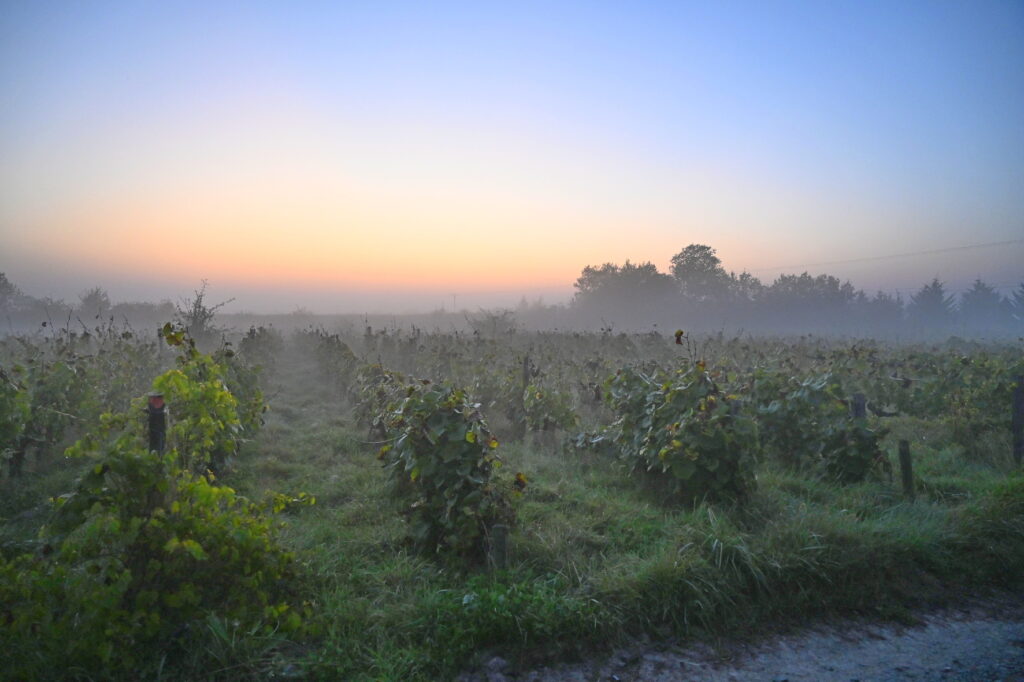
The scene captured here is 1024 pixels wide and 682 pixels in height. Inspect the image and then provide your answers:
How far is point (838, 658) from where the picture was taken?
342cm

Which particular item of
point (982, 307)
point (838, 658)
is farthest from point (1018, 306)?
point (838, 658)

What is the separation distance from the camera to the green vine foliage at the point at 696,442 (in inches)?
205

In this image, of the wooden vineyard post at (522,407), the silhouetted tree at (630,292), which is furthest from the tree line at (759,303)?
the wooden vineyard post at (522,407)

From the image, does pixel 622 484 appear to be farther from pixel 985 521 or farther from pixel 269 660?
pixel 269 660

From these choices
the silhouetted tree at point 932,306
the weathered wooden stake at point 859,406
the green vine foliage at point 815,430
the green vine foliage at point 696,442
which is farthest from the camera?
the silhouetted tree at point 932,306

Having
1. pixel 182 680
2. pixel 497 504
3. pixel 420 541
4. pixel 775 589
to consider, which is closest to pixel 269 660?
pixel 182 680

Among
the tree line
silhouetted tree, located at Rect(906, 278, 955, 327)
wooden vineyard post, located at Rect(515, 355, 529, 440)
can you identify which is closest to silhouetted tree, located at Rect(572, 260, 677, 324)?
the tree line

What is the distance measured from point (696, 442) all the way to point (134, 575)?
4.40 meters

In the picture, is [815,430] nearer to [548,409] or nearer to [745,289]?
[548,409]

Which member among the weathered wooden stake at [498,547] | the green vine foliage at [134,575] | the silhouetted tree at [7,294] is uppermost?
the silhouetted tree at [7,294]

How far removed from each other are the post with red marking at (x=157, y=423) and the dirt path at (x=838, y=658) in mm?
2562

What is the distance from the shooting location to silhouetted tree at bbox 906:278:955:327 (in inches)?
2189

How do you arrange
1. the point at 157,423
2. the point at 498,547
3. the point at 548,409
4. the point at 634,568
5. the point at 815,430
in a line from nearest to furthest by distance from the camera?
the point at 157,423 < the point at 634,568 < the point at 498,547 < the point at 815,430 < the point at 548,409

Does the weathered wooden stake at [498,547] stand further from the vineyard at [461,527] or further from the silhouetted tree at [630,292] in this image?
the silhouetted tree at [630,292]
